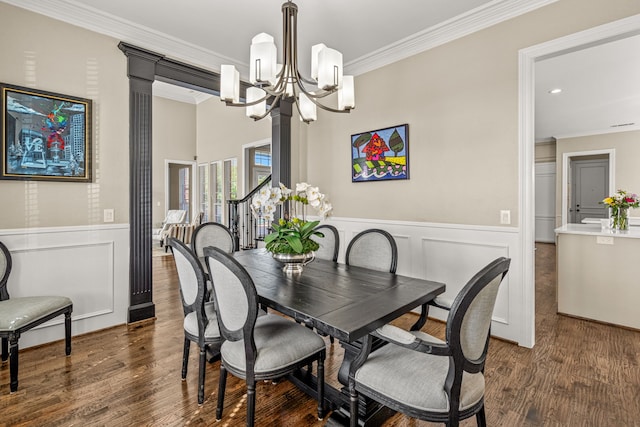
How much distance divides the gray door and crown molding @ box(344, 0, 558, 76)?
A: 7.10 m

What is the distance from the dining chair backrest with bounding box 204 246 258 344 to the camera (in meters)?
1.50

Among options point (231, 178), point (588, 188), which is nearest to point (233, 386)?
point (231, 178)

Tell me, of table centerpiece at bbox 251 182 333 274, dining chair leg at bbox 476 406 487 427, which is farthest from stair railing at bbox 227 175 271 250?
dining chair leg at bbox 476 406 487 427

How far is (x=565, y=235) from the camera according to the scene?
334 centimetres

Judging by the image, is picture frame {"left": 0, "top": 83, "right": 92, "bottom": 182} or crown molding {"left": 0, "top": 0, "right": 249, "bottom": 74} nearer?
picture frame {"left": 0, "top": 83, "right": 92, "bottom": 182}

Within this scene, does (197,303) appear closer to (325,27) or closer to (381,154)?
(381,154)

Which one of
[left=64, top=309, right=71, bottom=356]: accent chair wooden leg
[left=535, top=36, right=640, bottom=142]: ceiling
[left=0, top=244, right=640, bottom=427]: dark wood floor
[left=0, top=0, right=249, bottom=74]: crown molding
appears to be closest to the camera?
[left=0, top=244, right=640, bottom=427]: dark wood floor

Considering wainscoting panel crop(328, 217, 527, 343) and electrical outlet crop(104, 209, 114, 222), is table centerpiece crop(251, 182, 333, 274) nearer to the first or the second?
wainscoting panel crop(328, 217, 527, 343)

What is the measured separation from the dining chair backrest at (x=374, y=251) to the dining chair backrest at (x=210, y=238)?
125 centimetres

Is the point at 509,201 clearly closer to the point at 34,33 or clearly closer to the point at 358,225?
the point at 358,225

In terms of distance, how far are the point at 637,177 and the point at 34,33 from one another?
390 inches

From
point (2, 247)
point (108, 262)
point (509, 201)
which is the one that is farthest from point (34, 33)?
point (509, 201)

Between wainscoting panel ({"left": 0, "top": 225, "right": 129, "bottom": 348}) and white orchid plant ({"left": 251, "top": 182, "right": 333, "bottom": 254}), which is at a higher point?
white orchid plant ({"left": 251, "top": 182, "right": 333, "bottom": 254})

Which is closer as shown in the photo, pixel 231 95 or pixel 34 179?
pixel 231 95
